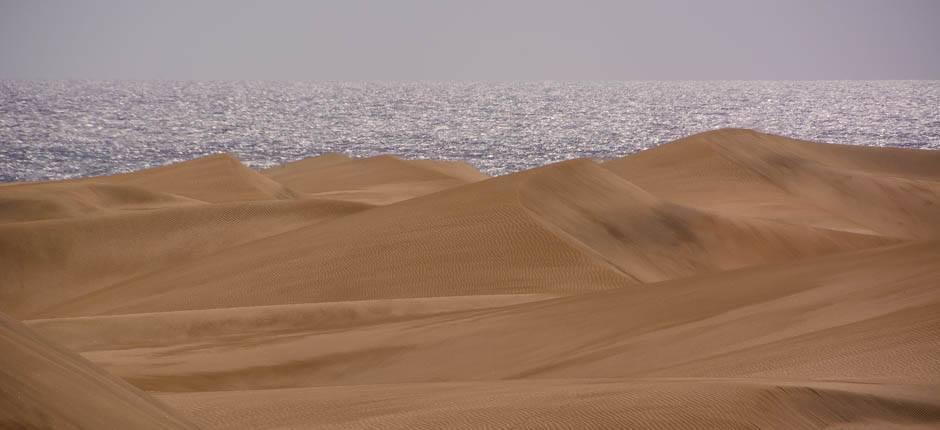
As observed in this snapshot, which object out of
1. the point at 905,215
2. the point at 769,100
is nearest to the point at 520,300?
the point at 905,215

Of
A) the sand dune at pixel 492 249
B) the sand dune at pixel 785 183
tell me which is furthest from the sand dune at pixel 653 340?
the sand dune at pixel 785 183

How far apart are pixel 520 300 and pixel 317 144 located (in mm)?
63063

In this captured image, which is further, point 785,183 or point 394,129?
point 394,129

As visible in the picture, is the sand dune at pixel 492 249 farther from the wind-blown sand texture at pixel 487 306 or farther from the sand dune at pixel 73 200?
the sand dune at pixel 73 200

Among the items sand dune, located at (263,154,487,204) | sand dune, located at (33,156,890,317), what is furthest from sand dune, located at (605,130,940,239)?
sand dune, located at (263,154,487,204)

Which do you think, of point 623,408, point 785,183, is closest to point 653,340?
point 623,408

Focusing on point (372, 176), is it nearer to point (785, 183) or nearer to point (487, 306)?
point (785, 183)

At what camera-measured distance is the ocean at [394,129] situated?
6862 centimetres

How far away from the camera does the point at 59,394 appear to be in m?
5.45

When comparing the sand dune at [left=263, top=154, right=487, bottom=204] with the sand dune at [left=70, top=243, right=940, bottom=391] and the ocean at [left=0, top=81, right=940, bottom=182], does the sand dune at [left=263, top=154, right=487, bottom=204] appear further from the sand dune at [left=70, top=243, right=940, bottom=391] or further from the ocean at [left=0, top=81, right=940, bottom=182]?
the sand dune at [left=70, top=243, right=940, bottom=391]

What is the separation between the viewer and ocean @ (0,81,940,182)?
68.6 meters

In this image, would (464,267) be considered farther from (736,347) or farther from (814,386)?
(814,386)

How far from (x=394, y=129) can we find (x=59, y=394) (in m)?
93.1

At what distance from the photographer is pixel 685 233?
90.7ft
